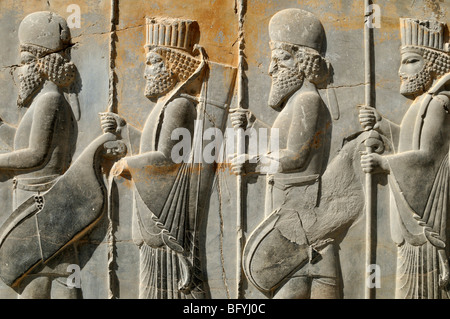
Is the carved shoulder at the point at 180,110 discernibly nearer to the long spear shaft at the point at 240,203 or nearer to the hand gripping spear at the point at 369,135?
the long spear shaft at the point at 240,203

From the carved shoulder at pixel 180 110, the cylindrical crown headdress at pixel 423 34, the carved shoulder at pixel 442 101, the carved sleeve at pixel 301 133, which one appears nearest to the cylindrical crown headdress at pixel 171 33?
the carved shoulder at pixel 180 110

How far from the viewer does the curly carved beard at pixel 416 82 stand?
694 cm

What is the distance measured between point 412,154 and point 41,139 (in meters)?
3.56

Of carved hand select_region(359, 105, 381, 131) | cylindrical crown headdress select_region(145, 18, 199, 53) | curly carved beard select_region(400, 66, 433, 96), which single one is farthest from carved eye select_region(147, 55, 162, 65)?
curly carved beard select_region(400, 66, 433, 96)

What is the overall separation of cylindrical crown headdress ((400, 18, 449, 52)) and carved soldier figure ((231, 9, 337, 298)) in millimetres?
946

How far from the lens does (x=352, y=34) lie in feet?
23.0

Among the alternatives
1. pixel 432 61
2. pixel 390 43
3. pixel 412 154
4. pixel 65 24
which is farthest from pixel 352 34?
pixel 65 24

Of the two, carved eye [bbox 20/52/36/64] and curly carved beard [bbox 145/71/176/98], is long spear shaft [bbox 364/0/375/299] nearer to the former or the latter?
curly carved beard [bbox 145/71/176/98]

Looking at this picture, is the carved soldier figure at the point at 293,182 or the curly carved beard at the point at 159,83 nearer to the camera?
the carved soldier figure at the point at 293,182

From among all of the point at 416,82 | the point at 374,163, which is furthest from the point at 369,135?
the point at 416,82

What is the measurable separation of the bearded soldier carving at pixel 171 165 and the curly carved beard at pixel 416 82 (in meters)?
1.69

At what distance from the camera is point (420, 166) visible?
6.84 m

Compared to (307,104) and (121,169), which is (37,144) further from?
(307,104)

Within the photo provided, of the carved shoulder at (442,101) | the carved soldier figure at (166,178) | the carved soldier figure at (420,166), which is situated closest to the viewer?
the carved soldier figure at (166,178)
